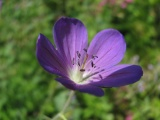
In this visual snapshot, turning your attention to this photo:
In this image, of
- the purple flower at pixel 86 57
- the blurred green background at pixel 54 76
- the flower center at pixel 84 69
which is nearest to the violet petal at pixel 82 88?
the purple flower at pixel 86 57

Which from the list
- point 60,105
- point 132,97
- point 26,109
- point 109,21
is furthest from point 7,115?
point 109,21

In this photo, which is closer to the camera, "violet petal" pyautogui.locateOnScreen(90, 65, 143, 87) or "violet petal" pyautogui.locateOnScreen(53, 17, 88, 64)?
"violet petal" pyautogui.locateOnScreen(90, 65, 143, 87)

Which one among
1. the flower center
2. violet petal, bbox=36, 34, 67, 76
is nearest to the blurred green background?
the flower center

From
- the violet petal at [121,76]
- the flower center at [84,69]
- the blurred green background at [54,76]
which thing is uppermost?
the violet petal at [121,76]

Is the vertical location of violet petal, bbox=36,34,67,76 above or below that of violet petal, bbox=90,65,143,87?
above

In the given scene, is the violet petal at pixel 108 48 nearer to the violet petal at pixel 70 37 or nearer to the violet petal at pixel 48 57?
the violet petal at pixel 70 37

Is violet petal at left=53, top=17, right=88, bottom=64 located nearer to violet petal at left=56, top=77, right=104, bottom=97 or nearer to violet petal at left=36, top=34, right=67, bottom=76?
violet petal at left=36, top=34, right=67, bottom=76

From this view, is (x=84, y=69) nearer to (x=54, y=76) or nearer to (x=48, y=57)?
(x=48, y=57)

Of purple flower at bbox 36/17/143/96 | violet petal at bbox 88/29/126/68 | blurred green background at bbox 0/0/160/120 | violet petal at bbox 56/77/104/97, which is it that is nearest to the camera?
violet petal at bbox 56/77/104/97
